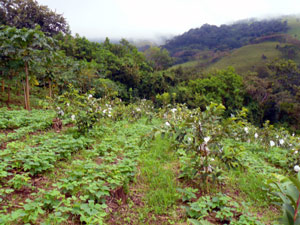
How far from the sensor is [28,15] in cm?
1808

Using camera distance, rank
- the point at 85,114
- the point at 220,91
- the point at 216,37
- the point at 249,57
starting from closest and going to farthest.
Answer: the point at 85,114 → the point at 220,91 → the point at 249,57 → the point at 216,37

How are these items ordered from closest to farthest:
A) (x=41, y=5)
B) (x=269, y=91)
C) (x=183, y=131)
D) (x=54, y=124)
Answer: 1. (x=183, y=131)
2. (x=54, y=124)
3. (x=41, y=5)
4. (x=269, y=91)

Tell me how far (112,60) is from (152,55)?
51.5 feet

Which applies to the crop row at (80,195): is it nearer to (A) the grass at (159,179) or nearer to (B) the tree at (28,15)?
(A) the grass at (159,179)

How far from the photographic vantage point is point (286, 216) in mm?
1095

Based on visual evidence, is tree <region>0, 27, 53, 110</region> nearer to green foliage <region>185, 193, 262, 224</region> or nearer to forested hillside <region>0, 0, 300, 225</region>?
forested hillside <region>0, 0, 300, 225</region>

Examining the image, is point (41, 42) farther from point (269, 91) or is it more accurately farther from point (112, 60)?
point (269, 91)

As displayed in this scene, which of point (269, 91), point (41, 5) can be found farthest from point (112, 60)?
point (269, 91)

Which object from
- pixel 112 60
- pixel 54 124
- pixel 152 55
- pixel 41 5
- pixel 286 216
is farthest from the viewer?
pixel 152 55

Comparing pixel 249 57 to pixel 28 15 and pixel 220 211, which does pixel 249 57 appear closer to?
pixel 28 15

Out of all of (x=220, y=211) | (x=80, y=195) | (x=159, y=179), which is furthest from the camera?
(x=159, y=179)

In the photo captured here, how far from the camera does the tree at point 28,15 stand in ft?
55.7

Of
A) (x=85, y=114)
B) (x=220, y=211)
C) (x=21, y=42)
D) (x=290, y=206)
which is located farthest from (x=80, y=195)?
(x=21, y=42)

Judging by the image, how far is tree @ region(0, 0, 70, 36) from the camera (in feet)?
55.7
